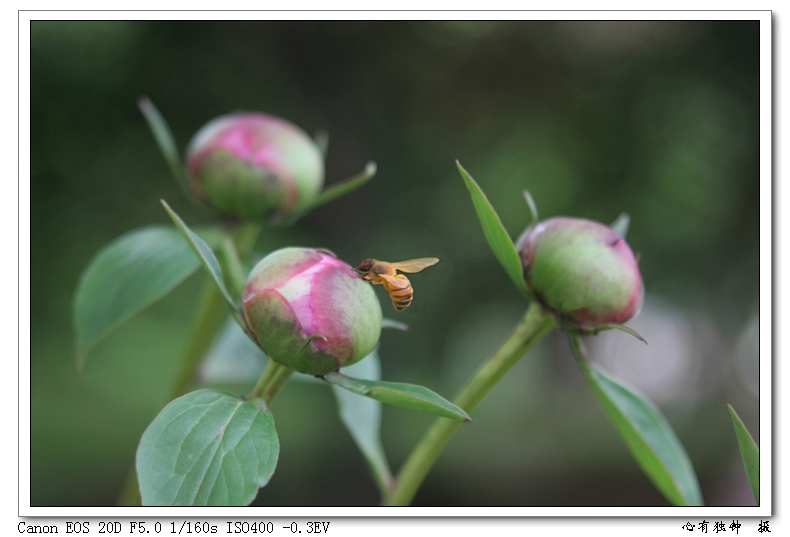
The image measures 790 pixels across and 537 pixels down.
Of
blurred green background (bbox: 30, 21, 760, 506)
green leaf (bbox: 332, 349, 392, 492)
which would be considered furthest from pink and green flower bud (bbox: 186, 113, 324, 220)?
blurred green background (bbox: 30, 21, 760, 506)

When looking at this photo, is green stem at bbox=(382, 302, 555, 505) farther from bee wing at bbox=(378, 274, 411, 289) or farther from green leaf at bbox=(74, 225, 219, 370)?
green leaf at bbox=(74, 225, 219, 370)

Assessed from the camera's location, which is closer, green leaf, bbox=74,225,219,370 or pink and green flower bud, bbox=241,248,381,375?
pink and green flower bud, bbox=241,248,381,375

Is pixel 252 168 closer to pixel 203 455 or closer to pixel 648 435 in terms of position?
pixel 203 455

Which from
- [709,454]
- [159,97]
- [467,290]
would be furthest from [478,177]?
[709,454]

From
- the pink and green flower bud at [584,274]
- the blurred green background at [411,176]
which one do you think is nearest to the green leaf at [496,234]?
the pink and green flower bud at [584,274]

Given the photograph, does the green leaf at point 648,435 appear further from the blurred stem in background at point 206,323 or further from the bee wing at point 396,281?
the blurred stem in background at point 206,323

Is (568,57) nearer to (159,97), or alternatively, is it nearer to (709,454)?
(159,97)
